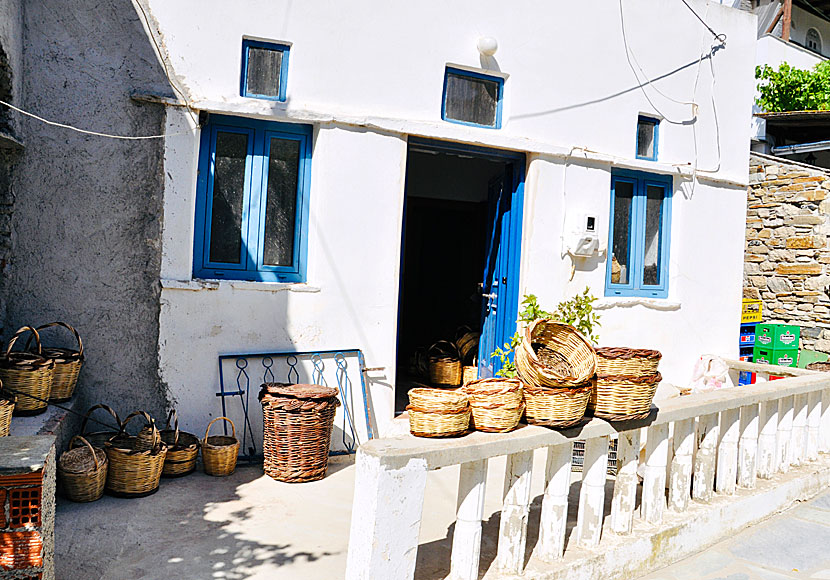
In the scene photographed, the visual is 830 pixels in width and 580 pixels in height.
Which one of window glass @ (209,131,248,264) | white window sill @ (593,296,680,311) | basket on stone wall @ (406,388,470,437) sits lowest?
basket on stone wall @ (406,388,470,437)

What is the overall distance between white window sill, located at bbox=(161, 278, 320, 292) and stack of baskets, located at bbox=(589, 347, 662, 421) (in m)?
2.65

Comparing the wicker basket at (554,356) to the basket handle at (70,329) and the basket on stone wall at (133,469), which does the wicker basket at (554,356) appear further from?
the basket handle at (70,329)

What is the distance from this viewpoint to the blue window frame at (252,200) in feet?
17.1

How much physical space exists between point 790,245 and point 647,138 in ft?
13.2

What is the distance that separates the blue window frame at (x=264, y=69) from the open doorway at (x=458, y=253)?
1595 mm

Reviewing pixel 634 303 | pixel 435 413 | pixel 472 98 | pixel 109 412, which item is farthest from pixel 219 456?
pixel 634 303

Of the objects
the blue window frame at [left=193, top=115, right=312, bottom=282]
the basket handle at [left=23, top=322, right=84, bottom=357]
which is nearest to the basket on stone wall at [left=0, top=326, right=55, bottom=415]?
the basket handle at [left=23, top=322, right=84, bottom=357]

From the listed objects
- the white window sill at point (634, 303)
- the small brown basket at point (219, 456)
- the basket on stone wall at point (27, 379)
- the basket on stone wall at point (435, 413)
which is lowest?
the small brown basket at point (219, 456)

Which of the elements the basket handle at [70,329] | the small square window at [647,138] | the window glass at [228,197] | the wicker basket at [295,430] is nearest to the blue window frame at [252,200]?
the window glass at [228,197]

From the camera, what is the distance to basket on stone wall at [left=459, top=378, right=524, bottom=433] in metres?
3.01

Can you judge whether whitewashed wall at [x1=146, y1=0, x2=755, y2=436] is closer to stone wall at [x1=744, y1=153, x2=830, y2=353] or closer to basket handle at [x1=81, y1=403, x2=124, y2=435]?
basket handle at [x1=81, y1=403, x2=124, y2=435]

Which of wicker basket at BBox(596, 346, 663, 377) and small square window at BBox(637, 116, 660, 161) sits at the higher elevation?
small square window at BBox(637, 116, 660, 161)

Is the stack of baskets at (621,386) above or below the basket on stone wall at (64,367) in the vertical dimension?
above

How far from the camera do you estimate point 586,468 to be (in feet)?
11.4
